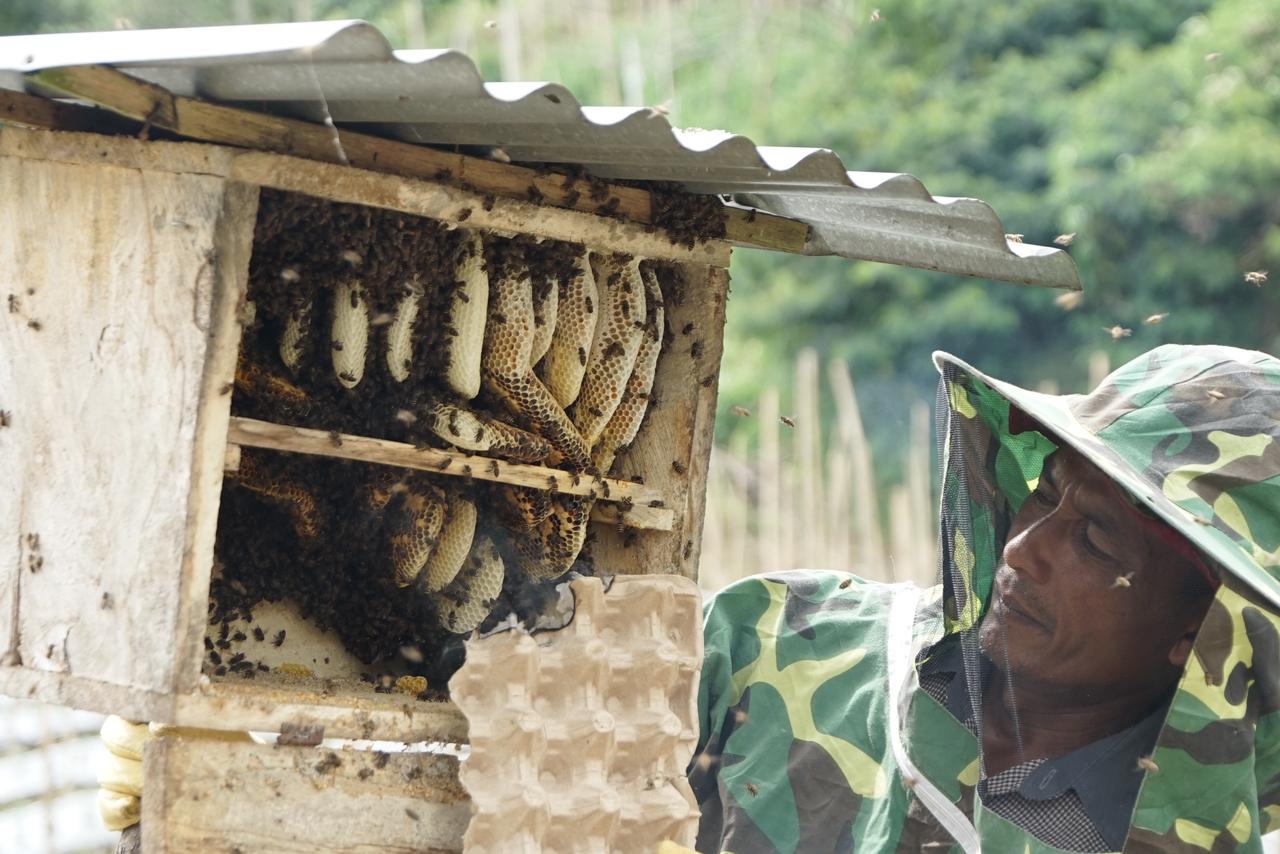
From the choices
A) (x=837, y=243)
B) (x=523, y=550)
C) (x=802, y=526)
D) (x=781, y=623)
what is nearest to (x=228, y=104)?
(x=523, y=550)

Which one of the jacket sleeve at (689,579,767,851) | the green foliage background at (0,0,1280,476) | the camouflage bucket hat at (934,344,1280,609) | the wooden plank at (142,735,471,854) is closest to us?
the wooden plank at (142,735,471,854)

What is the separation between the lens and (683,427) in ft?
9.32

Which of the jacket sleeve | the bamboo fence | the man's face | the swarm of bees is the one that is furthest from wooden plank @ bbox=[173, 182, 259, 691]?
the bamboo fence

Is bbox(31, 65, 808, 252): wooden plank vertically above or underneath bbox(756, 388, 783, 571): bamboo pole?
above

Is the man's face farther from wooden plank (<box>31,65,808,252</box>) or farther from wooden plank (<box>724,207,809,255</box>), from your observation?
wooden plank (<box>31,65,808,252</box>)

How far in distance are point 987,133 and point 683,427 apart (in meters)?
11.4

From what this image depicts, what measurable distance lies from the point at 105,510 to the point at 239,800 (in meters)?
0.50

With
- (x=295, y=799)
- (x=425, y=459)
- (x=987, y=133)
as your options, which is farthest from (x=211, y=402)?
(x=987, y=133)

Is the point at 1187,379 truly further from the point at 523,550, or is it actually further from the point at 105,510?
the point at 105,510

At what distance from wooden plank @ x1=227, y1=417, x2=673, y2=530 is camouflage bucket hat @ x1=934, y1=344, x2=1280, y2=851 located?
813 mm

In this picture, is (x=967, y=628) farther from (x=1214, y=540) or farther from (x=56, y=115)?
(x=56, y=115)

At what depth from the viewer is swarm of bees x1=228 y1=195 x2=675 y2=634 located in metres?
2.40

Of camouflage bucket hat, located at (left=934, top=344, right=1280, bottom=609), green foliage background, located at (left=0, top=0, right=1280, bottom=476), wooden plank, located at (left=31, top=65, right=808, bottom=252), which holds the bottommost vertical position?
camouflage bucket hat, located at (left=934, top=344, right=1280, bottom=609)

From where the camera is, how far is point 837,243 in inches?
112
